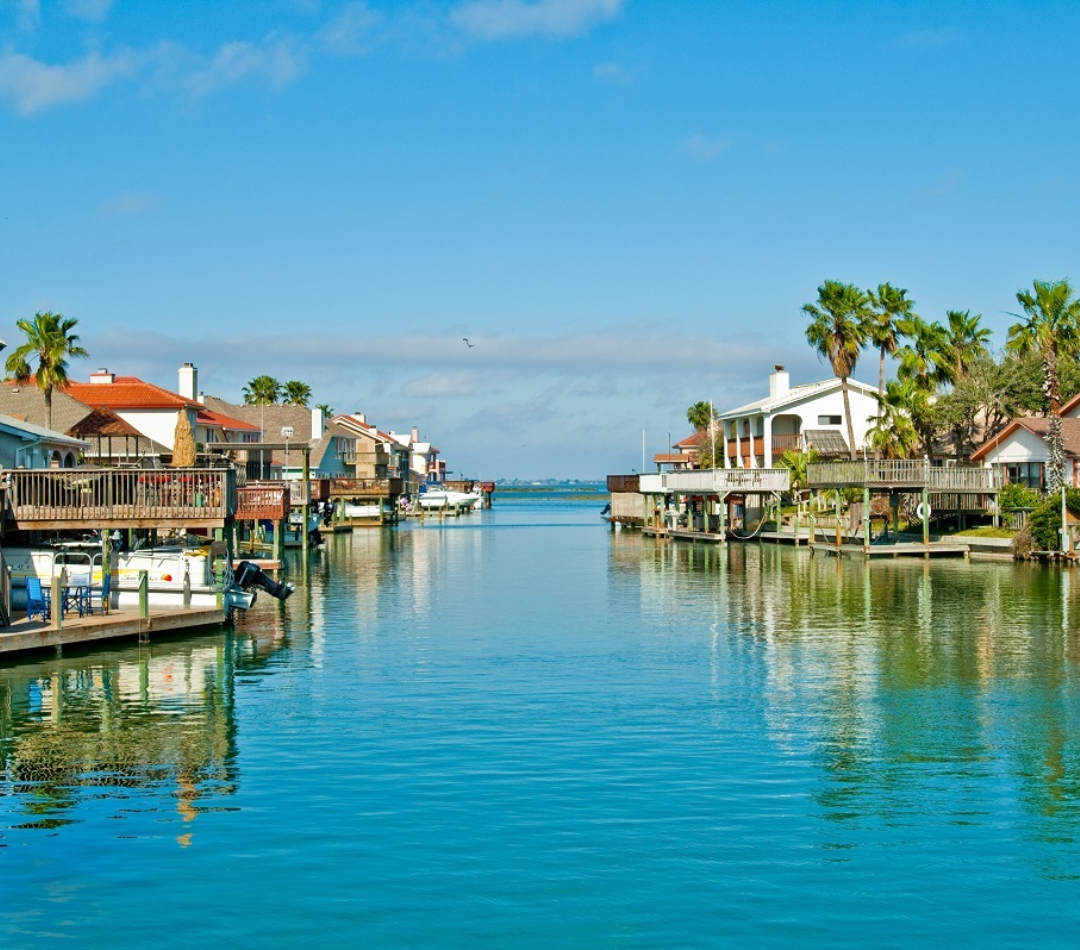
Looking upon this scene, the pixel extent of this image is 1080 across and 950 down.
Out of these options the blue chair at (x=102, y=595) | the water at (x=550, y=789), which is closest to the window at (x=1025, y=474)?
the water at (x=550, y=789)

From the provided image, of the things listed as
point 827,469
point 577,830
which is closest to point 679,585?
point 827,469

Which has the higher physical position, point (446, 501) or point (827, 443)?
point (827, 443)

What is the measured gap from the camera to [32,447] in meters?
48.0

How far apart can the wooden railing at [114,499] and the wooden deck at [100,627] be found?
2583 millimetres

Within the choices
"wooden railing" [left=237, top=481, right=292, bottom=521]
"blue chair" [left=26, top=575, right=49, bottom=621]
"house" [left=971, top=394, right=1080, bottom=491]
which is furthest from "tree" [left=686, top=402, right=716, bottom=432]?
"blue chair" [left=26, top=575, right=49, bottom=621]

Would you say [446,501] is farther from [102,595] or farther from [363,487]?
[102,595]

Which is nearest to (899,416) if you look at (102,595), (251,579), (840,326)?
(840,326)

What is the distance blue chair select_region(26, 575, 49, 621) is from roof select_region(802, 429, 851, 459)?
6652 cm

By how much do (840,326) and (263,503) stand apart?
4422 centimetres

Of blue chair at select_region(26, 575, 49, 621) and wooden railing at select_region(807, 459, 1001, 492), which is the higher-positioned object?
wooden railing at select_region(807, 459, 1001, 492)

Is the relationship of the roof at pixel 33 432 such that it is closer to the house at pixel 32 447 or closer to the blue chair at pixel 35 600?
the house at pixel 32 447

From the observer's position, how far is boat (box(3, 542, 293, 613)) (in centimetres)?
3588

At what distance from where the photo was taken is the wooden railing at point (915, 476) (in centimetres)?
7231

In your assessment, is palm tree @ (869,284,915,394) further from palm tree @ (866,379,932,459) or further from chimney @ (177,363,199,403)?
chimney @ (177,363,199,403)
